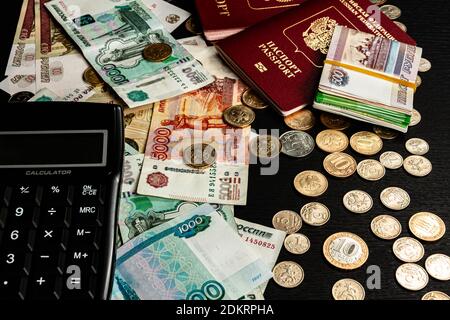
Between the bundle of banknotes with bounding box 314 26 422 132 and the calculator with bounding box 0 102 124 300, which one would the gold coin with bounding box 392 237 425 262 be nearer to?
the bundle of banknotes with bounding box 314 26 422 132

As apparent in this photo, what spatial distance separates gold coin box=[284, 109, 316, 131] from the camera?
2.40 feet

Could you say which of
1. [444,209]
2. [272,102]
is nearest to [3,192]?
[272,102]

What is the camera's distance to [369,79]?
2.47 ft

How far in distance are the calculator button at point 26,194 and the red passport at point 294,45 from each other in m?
0.30

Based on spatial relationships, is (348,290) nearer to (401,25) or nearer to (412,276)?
(412,276)

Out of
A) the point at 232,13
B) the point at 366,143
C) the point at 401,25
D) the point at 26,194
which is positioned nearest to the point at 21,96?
the point at 26,194

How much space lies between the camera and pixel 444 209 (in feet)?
2.18

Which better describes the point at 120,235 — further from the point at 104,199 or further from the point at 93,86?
the point at 93,86

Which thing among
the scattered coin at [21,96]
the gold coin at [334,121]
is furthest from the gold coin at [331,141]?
the scattered coin at [21,96]

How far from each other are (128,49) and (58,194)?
0.28m

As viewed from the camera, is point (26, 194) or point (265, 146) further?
point (265, 146)

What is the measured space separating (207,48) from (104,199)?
1.00 feet

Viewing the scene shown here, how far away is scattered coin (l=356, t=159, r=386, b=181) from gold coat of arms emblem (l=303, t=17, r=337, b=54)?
0.57ft

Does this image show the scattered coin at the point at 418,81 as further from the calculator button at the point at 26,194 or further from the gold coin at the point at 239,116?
the calculator button at the point at 26,194
